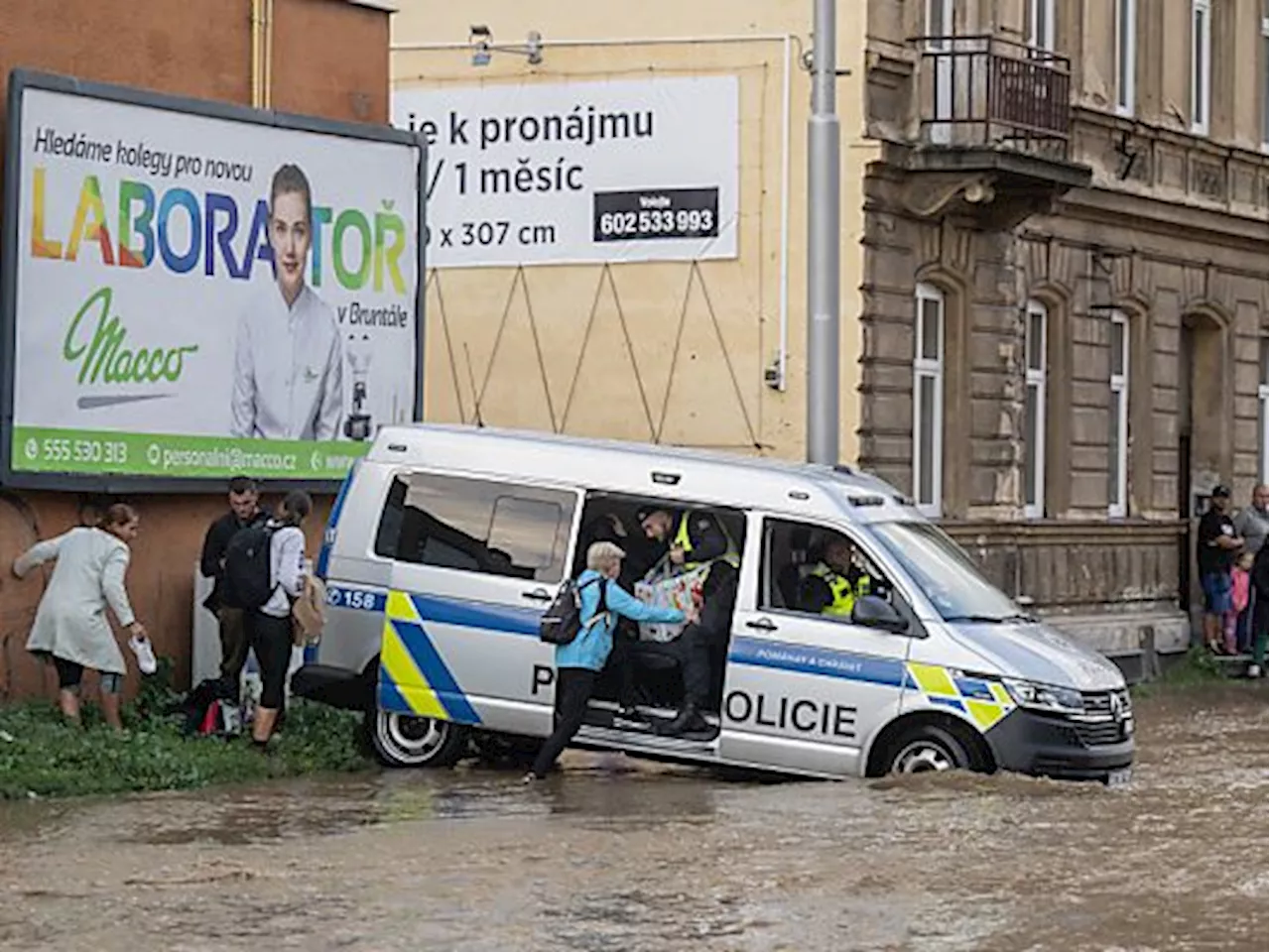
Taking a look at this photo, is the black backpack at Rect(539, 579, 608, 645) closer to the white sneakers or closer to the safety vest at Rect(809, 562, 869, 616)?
the safety vest at Rect(809, 562, 869, 616)

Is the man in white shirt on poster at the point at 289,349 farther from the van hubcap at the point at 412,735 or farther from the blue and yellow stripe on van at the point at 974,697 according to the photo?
the blue and yellow stripe on van at the point at 974,697

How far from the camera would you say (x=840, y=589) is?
20078 mm

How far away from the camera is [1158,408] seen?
121ft

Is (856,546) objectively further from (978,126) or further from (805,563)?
(978,126)

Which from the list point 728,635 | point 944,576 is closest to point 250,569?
point 728,635

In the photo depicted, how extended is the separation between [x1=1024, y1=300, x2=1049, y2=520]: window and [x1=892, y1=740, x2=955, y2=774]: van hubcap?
14429 millimetres

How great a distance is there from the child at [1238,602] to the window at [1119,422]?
1.44 metres

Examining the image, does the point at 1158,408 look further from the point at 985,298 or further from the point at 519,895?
the point at 519,895

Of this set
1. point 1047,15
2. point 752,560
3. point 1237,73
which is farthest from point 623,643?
point 1237,73

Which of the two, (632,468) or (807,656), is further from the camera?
(632,468)

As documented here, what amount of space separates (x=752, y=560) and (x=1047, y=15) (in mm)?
15207

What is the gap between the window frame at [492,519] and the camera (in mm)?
20359

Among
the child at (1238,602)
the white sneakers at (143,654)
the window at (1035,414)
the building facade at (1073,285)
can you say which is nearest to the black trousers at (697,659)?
the white sneakers at (143,654)

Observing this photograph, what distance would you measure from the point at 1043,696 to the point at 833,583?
149 centimetres
